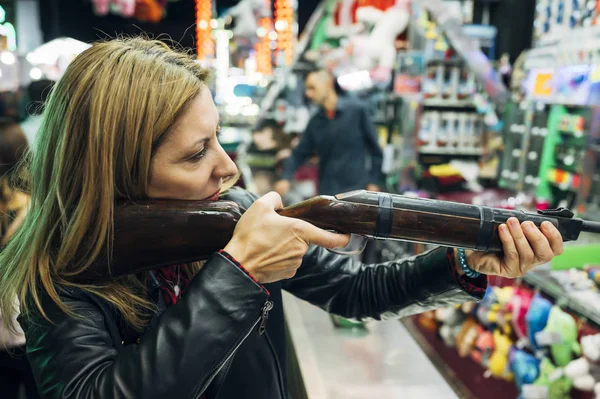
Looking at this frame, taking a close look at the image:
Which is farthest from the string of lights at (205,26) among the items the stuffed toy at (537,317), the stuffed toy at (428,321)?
the stuffed toy at (537,317)

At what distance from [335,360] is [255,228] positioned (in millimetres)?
1004

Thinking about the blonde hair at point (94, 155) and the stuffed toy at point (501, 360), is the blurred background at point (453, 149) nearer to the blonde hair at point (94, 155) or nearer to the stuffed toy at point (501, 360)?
the stuffed toy at point (501, 360)

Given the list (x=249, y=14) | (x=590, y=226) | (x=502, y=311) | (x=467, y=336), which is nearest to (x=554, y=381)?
(x=502, y=311)

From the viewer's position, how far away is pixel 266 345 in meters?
1.10

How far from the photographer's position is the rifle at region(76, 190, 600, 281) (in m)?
0.91

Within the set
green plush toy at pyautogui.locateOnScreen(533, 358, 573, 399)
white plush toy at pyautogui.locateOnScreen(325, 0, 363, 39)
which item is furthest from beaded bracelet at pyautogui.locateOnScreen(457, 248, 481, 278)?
white plush toy at pyautogui.locateOnScreen(325, 0, 363, 39)

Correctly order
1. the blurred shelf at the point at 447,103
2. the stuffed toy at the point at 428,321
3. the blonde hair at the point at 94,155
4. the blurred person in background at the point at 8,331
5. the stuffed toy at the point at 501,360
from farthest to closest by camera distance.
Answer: the blurred shelf at the point at 447,103 → the stuffed toy at the point at 428,321 → the stuffed toy at the point at 501,360 → the blurred person in background at the point at 8,331 → the blonde hair at the point at 94,155

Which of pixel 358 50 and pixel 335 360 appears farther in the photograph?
pixel 358 50

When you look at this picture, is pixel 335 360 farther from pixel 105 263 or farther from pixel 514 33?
pixel 514 33

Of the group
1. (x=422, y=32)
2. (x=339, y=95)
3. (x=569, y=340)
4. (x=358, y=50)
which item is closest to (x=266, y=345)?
(x=569, y=340)

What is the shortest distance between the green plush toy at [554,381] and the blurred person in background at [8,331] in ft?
5.82

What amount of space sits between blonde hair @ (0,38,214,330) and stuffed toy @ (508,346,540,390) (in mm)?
1675

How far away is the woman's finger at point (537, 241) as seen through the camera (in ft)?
3.26

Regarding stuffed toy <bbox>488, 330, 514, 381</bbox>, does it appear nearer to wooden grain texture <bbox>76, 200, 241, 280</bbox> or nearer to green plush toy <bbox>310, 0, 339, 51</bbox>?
wooden grain texture <bbox>76, 200, 241, 280</bbox>
